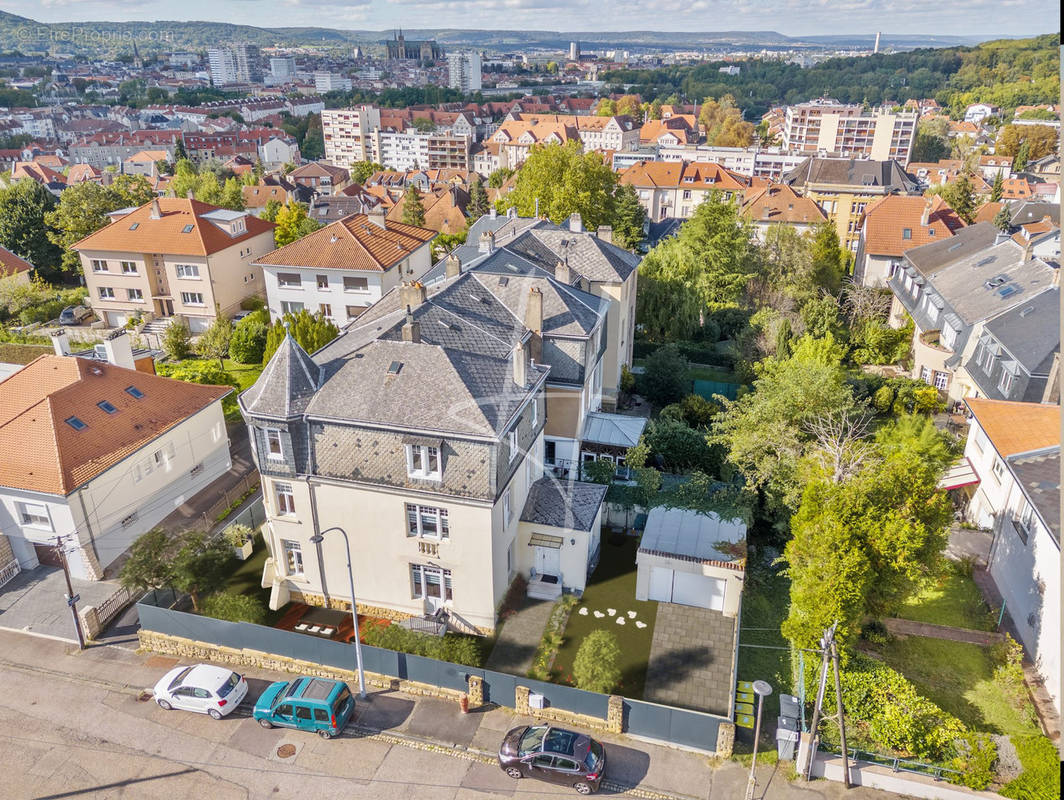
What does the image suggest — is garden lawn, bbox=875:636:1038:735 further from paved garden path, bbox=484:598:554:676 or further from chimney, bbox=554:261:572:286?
chimney, bbox=554:261:572:286

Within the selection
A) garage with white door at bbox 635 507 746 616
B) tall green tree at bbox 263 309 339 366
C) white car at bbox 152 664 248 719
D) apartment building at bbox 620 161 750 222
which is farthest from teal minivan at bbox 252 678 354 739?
apartment building at bbox 620 161 750 222

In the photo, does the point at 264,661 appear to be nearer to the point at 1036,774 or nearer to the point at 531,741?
the point at 531,741

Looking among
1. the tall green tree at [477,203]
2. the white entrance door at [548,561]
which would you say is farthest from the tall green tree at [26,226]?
the white entrance door at [548,561]

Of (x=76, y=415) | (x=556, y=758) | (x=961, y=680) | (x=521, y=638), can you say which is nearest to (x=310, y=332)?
(x=76, y=415)

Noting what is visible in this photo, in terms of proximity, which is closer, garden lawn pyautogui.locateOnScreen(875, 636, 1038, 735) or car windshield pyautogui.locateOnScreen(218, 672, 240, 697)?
garden lawn pyautogui.locateOnScreen(875, 636, 1038, 735)

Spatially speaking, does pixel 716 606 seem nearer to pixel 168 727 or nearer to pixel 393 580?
pixel 393 580

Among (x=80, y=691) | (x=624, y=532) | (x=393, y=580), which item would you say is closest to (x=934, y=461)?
(x=624, y=532)
